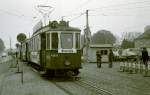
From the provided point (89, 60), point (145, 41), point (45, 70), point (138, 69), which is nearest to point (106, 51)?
point (89, 60)

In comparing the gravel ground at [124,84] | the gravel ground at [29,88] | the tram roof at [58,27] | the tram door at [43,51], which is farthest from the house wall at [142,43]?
the gravel ground at [29,88]

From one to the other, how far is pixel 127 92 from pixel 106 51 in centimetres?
3881

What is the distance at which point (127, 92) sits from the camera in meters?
14.9

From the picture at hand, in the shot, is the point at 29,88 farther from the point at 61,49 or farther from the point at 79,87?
the point at 61,49

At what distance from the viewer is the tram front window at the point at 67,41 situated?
21.5m

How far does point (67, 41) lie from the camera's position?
71.2 ft

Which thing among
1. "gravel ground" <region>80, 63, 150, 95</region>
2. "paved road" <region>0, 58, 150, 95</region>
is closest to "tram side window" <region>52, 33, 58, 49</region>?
"paved road" <region>0, 58, 150, 95</region>

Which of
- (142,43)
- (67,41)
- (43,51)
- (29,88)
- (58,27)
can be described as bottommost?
(29,88)

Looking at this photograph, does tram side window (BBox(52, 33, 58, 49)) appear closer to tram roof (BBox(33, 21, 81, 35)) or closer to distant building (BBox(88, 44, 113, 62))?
tram roof (BBox(33, 21, 81, 35))

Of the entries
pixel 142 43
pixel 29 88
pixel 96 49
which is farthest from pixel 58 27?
pixel 142 43

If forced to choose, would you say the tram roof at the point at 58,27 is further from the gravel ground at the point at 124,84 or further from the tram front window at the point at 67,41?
the gravel ground at the point at 124,84

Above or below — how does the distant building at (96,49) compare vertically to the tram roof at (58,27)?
below

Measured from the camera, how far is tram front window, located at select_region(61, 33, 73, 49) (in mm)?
21516

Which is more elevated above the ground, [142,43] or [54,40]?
[142,43]
